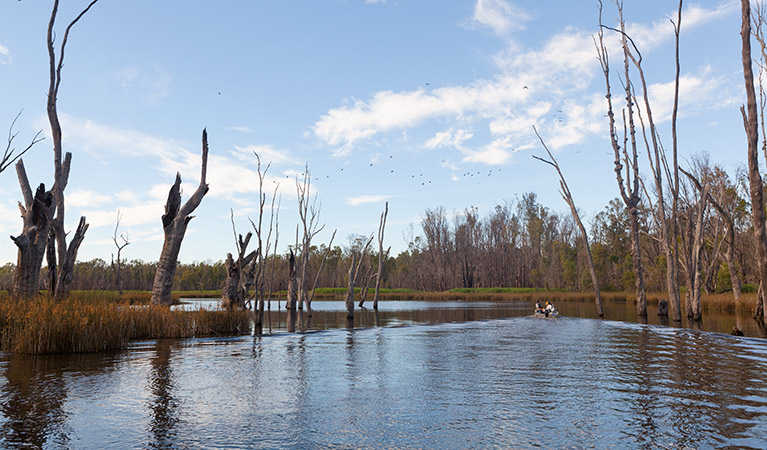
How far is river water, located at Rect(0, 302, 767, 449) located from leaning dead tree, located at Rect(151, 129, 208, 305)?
26.8ft

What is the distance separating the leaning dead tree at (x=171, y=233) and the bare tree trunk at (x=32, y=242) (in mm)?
4427

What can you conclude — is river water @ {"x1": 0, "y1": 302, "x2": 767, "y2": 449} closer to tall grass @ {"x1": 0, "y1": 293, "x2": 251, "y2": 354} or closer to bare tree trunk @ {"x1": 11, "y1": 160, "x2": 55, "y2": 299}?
tall grass @ {"x1": 0, "y1": 293, "x2": 251, "y2": 354}

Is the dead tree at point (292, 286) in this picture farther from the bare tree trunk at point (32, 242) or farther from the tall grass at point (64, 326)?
the tall grass at point (64, 326)

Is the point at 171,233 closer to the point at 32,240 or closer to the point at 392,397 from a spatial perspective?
the point at 32,240

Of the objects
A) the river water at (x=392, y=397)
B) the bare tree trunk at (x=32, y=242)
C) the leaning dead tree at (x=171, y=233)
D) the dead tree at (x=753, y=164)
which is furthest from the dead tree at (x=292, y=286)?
the dead tree at (x=753, y=164)

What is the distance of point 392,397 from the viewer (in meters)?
8.74

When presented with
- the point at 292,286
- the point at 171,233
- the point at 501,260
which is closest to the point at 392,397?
the point at 171,233

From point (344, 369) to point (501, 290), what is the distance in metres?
65.7

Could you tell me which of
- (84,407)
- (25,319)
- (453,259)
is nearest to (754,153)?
(84,407)

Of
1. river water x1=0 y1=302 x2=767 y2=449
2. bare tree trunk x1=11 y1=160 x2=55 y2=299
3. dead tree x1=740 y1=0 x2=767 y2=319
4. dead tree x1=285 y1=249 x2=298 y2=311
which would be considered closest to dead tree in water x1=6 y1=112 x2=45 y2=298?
bare tree trunk x1=11 y1=160 x2=55 y2=299

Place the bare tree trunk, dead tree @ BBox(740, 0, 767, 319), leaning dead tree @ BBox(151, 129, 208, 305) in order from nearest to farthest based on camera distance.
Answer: dead tree @ BBox(740, 0, 767, 319) < the bare tree trunk < leaning dead tree @ BBox(151, 129, 208, 305)

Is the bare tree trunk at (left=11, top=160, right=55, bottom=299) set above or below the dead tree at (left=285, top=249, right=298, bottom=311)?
above

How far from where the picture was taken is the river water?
20.8 ft

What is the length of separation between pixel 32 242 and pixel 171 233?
5188 millimetres
